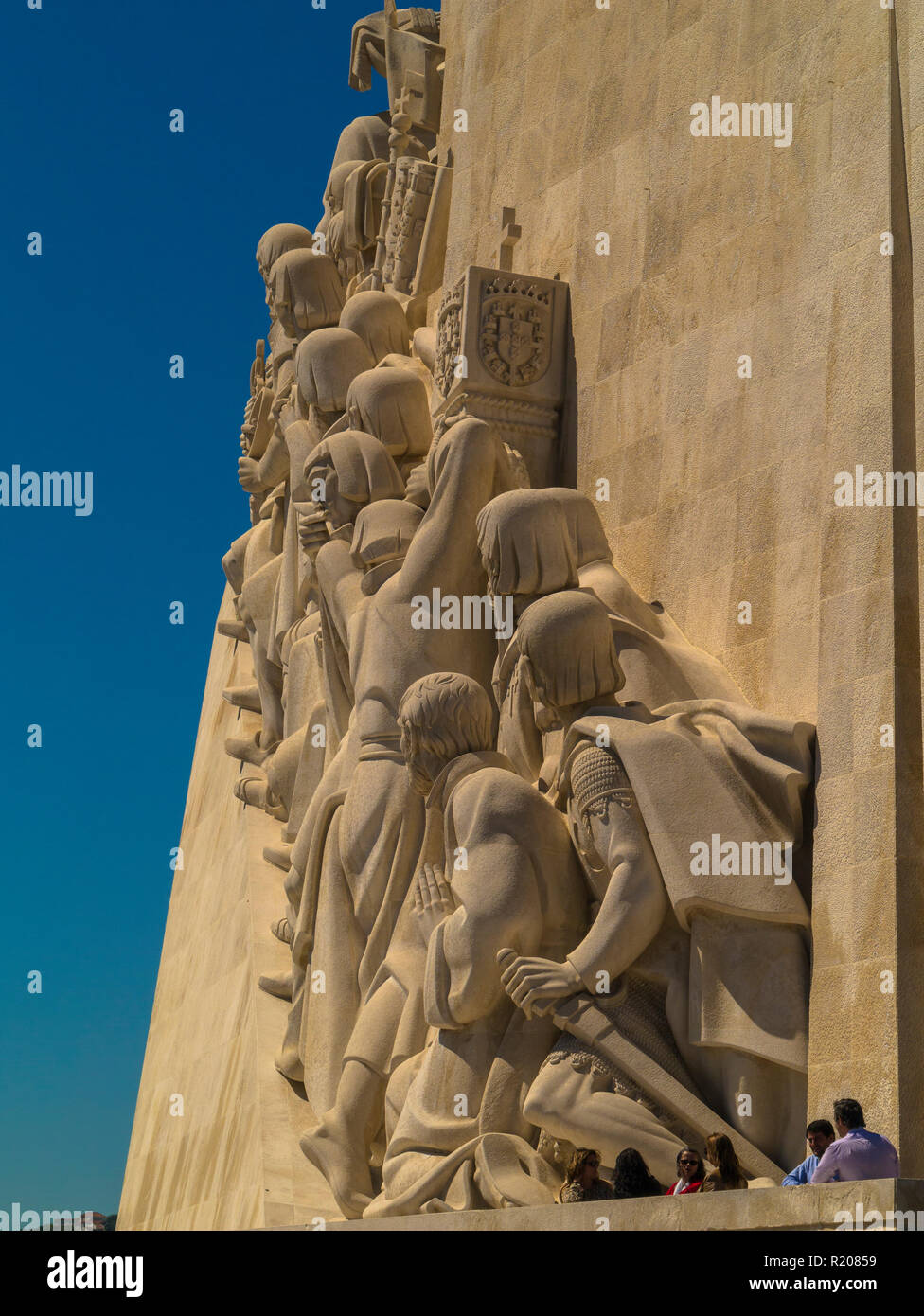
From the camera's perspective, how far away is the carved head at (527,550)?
645 cm

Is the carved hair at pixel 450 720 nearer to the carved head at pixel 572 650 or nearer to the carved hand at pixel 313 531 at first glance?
the carved head at pixel 572 650

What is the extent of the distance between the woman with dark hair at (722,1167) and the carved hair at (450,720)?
1.74m

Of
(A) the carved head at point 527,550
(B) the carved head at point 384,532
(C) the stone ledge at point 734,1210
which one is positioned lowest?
(C) the stone ledge at point 734,1210

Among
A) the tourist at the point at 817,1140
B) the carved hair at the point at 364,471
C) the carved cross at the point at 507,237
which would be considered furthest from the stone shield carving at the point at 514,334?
the tourist at the point at 817,1140

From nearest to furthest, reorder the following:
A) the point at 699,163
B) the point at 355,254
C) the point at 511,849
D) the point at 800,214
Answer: the point at 511,849
the point at 800,214
the point at 699,163
the point at 355,254

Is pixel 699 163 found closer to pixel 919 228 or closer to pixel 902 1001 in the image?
pixel 919 228

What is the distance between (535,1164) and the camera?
18.5 ft

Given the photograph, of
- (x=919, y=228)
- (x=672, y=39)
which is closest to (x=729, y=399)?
(x=919, y=228)

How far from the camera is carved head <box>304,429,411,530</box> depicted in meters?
8.19

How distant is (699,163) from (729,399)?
1.03 m

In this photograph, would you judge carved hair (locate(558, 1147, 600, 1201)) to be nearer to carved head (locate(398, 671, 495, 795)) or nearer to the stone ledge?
the stone ledge

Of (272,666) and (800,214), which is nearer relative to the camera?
(800,214)
